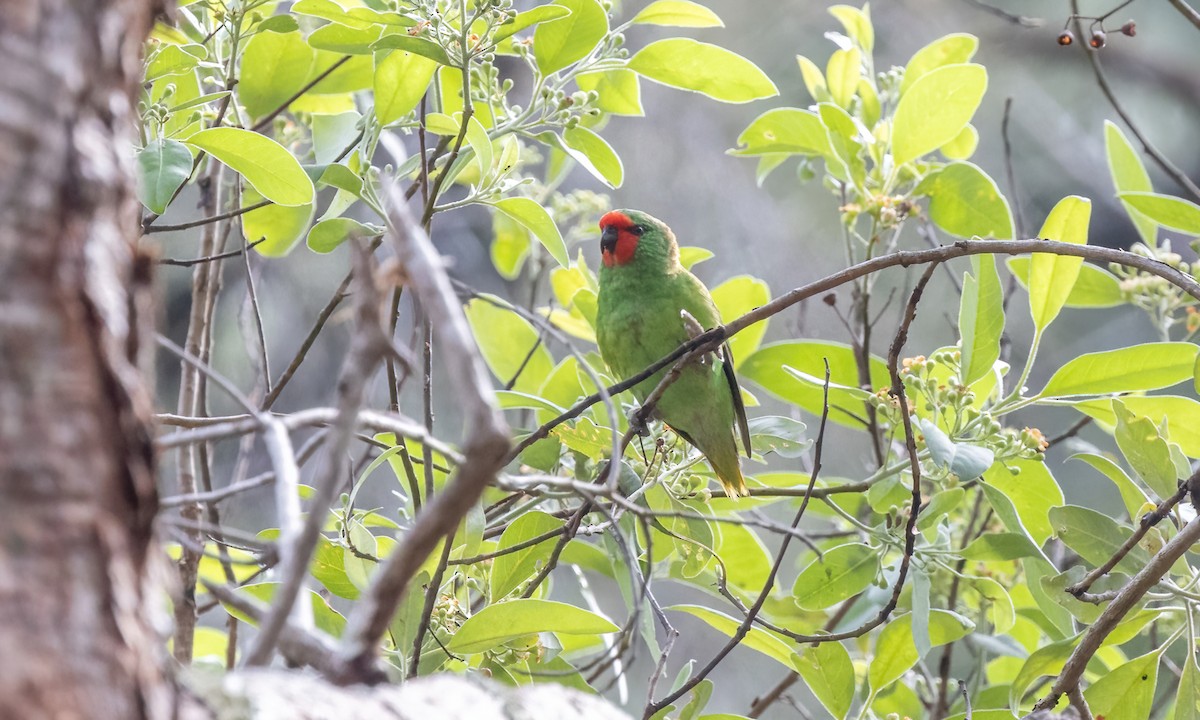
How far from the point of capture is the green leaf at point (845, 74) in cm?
236

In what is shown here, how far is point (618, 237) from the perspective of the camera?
9.14 ft

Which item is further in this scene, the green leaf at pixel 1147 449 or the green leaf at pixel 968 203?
the green leaf at pixel 968 203

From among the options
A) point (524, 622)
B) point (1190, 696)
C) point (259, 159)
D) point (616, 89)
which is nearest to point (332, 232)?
point (259, 159)

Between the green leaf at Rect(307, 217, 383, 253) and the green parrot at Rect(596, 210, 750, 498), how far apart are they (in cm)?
81

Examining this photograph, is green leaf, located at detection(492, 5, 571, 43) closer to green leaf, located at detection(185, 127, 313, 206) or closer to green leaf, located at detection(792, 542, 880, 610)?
green leaf, located at detection(185, 127, 313, 206)

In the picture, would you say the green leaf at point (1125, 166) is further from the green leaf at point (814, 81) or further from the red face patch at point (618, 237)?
the red face patch at point (618, 237)

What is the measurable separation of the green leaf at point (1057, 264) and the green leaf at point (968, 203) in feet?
0.68

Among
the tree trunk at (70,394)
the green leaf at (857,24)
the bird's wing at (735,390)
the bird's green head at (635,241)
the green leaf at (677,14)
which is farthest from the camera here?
the bird's green head at (635,241)

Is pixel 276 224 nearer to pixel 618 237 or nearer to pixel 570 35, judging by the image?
pixel 570 35

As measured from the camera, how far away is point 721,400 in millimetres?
2514

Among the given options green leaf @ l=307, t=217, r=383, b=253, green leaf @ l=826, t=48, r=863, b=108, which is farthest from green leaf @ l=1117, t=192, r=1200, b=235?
green leaf @ l=307, t=217, r=383, b=253

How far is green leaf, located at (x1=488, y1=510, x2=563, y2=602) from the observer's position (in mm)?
1766

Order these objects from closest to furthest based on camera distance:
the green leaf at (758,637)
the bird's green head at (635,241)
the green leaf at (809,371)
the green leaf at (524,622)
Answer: the green leaf at (524,622), the green leaf at (758,637), the green leaf at (809,371), the bird's green head at (635,241)

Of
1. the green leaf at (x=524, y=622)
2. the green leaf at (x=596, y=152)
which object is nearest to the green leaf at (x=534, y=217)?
the green leaf at (x=596, y=152)
